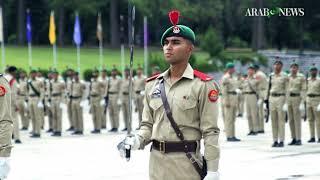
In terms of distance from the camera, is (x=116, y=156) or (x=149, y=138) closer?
(x=149, y=138)

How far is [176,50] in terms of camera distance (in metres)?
5.91

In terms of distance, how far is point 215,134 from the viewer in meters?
5.76

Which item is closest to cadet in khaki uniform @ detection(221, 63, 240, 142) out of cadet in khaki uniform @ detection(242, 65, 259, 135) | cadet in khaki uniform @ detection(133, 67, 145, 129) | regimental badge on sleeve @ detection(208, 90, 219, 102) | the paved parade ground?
the paved parade ground

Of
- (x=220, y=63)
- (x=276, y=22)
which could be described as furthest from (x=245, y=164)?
(x=276, y=22)

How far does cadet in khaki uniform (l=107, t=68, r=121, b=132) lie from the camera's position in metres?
23.2

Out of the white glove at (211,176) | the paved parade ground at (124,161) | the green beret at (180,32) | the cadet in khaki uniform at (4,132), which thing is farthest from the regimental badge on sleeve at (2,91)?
the paved parade ground at (124,161)

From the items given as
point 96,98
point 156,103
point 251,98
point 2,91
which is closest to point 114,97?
point 96,98

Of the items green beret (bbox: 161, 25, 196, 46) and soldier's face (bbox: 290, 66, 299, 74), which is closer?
green beret (bbox: 161, 25, 196, 46)

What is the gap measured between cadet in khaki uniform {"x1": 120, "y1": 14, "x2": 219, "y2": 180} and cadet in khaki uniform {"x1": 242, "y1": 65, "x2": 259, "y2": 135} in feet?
49.7

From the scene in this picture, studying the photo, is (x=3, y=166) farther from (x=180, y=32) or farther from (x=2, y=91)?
(x=180, y=32)

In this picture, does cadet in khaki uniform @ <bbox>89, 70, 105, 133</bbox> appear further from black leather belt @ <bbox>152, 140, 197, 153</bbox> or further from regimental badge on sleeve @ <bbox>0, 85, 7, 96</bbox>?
black leather belt @ <bbox>152, 140, 197, 153</bbox>

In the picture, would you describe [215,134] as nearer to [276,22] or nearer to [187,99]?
[187,99]

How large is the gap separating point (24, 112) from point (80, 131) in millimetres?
2545

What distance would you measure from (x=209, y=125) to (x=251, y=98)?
1578 centimetres
